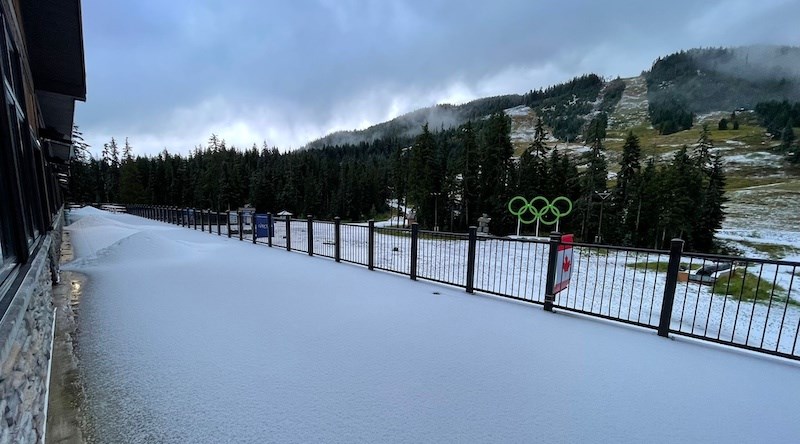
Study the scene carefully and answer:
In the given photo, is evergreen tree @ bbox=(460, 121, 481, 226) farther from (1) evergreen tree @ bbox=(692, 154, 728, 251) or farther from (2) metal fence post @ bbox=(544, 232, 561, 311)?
(2) metal fence post @ bbox=(544, 232, 561, 311)

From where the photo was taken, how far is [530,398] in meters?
2.85

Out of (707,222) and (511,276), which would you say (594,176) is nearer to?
(707,222)

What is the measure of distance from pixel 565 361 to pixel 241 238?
43.7 feet

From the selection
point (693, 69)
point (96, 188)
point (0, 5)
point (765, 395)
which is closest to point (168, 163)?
point (96, 188)

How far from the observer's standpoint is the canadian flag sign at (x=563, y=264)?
5.19 m

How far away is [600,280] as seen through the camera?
613 inches

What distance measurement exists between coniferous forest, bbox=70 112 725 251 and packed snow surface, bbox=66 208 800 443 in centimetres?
3488

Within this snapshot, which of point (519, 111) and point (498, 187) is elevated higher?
point (519, 111)

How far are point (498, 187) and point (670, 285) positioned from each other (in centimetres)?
3584

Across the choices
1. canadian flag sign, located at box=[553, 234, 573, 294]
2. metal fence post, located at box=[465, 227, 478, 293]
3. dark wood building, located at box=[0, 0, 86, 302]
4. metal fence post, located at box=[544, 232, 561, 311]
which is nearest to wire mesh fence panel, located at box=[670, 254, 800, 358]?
canadian flag sign, located at box=[553, 234, 573, 294]

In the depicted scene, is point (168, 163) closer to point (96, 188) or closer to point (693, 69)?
point (96, 188)

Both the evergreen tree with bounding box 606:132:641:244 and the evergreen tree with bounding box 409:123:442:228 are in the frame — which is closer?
the evergreen tree with bounding box 606:132:641:244

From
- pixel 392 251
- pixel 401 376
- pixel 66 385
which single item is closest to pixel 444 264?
pixel 392 251

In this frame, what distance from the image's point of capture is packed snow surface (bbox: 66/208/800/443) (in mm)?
2480
